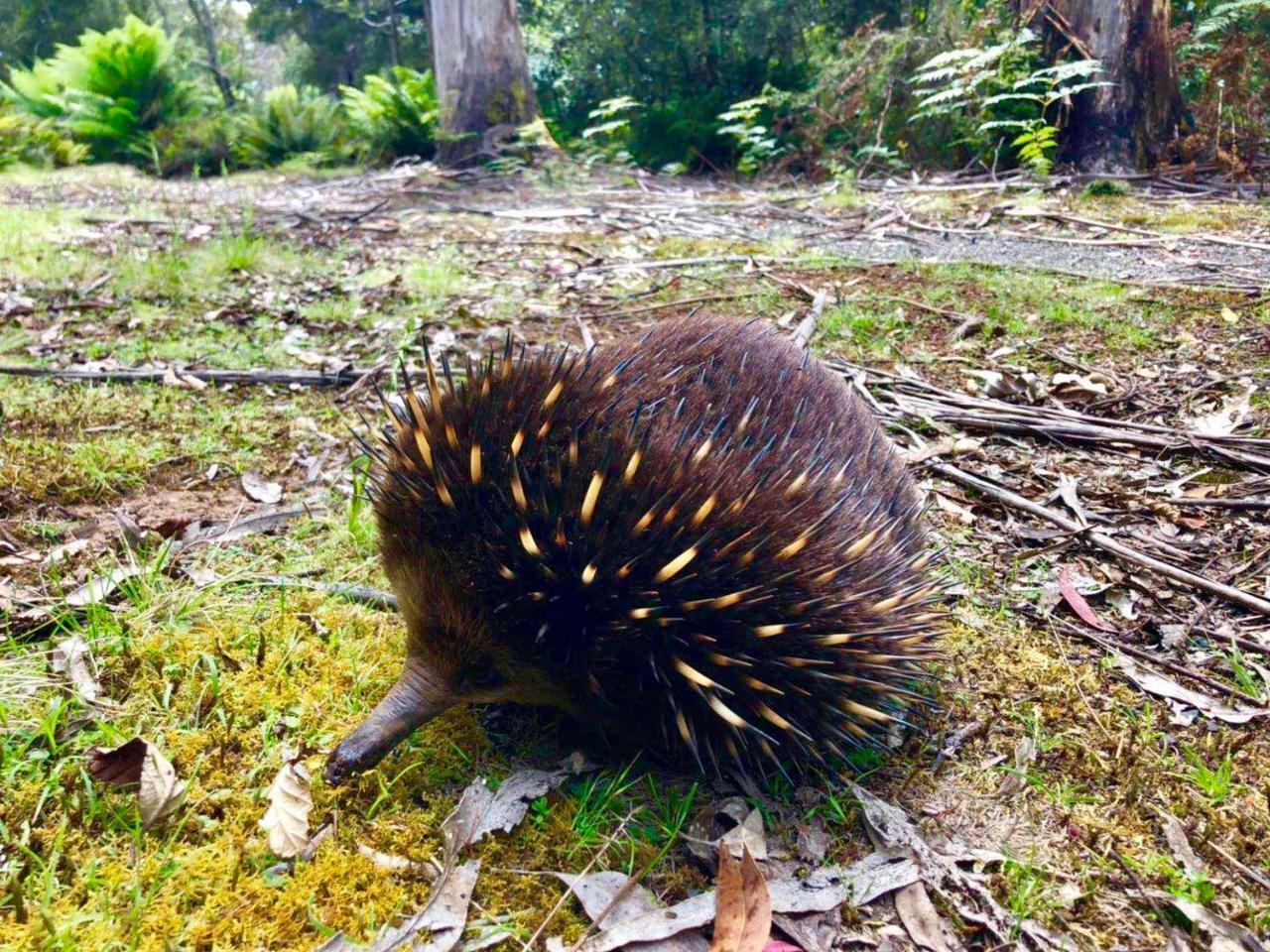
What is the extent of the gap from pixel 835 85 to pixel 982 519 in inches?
291

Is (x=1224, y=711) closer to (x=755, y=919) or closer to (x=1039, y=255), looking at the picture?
(x=755, y=919)

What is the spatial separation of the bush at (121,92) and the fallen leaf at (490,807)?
12283mm

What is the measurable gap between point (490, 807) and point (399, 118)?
10.6 meters

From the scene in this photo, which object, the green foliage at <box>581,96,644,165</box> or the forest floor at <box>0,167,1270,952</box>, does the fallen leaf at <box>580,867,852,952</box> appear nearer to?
the forest floor at <box>0,167,1270,952</box>

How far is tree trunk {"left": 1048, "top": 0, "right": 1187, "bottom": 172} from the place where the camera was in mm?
6645

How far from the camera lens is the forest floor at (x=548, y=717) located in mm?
1490

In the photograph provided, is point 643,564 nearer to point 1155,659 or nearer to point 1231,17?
point 1155,659

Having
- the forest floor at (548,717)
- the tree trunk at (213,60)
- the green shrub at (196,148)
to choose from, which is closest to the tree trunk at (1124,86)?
the forest floor at (548,717)

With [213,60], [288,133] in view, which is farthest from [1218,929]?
[213,60]

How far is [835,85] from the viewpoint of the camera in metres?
8.90

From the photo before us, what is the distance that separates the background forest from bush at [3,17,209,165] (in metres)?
0.03

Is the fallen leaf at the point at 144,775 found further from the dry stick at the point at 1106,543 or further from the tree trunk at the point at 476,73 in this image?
the tree trunk at the point at 476,73

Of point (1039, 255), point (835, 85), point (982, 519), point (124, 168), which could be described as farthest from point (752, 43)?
point (982, 519)

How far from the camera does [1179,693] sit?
198cm
